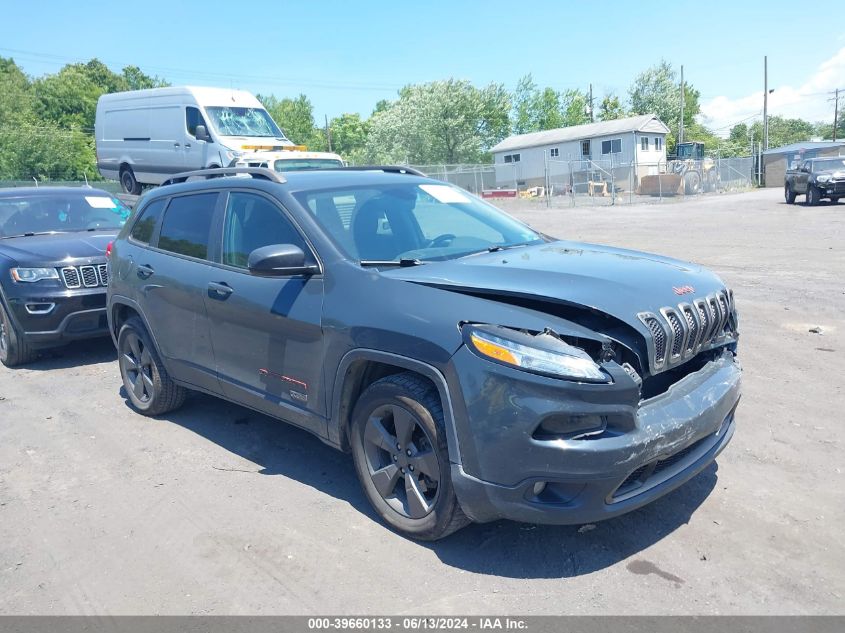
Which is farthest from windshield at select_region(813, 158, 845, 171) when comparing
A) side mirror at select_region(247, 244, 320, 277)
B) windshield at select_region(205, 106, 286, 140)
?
side mirror at select_region(247, 244, 320, 277)

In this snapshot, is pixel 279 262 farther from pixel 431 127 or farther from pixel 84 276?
pixel 431 127

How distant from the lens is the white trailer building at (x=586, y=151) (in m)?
54.6

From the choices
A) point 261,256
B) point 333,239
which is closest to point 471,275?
point 333,239

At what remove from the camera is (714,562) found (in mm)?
3258

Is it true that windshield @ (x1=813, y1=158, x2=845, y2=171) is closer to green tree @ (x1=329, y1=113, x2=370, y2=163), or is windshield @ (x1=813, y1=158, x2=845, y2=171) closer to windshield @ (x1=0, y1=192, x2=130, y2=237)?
windshield @ (x1=0, y1=192, x2=130, y2=237)

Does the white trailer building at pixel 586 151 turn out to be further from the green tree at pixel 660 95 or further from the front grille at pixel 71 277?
the front grille at pixel 71 277

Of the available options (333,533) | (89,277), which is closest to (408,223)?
(333,533)

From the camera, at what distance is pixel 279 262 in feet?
12.5

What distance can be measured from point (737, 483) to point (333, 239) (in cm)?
268

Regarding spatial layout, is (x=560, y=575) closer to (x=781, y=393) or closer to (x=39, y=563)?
(x=39, y=563)

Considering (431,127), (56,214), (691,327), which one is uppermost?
(431,127)

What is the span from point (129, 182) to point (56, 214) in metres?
11.6

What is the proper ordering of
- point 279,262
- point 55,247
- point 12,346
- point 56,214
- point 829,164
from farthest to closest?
1. point 829,164
2. point 56,214
3. point 55,247
4. point 12,346
5. point 279,262

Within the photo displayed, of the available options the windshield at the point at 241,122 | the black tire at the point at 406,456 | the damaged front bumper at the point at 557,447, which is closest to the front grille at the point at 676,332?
the damaged front bumper at the point at 557,447
